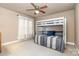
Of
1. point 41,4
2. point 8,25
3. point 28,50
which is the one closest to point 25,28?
point 8,25

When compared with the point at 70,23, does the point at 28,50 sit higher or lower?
lower

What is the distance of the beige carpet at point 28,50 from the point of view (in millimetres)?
1494

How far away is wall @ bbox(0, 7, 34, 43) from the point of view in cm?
151

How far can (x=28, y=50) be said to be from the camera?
1568 millimetres

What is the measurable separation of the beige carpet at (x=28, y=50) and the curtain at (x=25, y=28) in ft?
0.41

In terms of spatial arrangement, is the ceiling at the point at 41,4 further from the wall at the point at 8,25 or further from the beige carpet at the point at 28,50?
the beige carpet at the point at 28,50

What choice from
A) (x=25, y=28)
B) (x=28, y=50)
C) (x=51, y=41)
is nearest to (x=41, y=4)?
(x=25, y=28)

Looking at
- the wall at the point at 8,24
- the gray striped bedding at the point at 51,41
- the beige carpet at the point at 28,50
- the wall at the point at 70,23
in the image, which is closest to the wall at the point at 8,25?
the wall at the point at 8,24

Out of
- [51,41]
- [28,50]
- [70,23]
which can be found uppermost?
[70,23]

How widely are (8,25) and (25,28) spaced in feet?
1.11

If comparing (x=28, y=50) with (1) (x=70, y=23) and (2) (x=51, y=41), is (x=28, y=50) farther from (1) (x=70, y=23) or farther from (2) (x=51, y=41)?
(1) (x=70, y=23)

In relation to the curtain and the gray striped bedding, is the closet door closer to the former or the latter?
the curtain

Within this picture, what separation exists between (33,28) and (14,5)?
0.58 metres

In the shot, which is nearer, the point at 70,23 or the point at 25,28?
the point at 70,23
